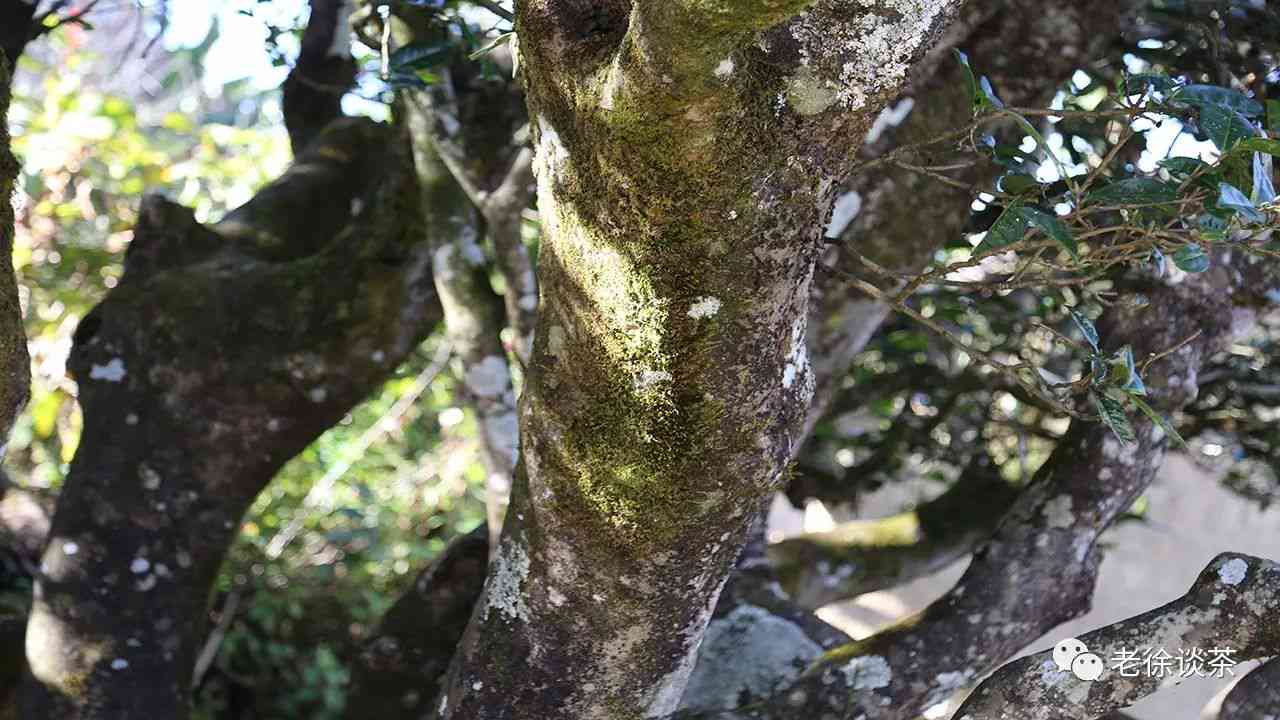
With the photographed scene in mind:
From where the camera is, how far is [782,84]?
1.00 metres

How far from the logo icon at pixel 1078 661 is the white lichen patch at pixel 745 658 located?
58cm

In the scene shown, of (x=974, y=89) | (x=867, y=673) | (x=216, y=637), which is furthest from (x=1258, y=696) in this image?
(x=216, y=637)

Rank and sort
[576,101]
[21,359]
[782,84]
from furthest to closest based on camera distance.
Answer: [21,359] < [576,101] < [782,84]

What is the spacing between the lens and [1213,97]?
4.12 feet

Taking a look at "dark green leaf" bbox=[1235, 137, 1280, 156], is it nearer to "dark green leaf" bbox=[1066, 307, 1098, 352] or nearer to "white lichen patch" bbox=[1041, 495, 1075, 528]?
"dark green leaf" bbox=[1066, 307, 1098, 352]

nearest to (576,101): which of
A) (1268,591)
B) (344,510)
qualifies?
(1268,591)

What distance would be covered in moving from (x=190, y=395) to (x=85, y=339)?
26 centimetres

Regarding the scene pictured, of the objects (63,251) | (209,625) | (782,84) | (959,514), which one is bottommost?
(959,514)

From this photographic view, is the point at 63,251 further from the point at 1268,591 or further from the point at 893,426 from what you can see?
the point at 1268,591

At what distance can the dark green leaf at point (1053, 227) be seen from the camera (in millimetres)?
1141

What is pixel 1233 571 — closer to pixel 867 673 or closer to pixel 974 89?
pixel 867 673

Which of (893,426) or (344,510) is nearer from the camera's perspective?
(893,426)

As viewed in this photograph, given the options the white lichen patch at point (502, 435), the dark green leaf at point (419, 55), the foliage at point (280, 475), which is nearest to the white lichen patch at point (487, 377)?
the white lichen patch at point (502, 435)

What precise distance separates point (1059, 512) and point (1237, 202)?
3.09 feet
